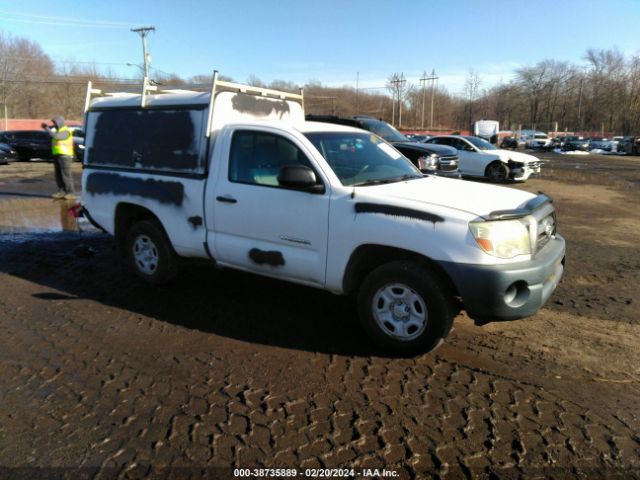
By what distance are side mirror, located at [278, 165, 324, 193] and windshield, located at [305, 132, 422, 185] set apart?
0.77ft

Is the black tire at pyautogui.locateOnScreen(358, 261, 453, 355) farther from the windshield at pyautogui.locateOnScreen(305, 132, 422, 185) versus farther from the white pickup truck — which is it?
the windshield at pyautogui.locateOnScreen(305, 132, 422, 185)

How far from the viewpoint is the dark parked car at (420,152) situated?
1138 centimetres

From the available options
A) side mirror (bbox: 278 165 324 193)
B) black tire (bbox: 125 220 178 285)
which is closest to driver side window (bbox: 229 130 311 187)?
side mirror (bbox: 278 165 324 193)

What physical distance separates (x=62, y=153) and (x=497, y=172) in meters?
13.5

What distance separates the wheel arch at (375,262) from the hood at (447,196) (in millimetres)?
384

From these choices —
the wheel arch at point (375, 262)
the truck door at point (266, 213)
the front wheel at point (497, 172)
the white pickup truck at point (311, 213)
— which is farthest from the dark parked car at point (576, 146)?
the wheel arch at point (375, 262)

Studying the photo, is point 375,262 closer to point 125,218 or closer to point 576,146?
point 125,218

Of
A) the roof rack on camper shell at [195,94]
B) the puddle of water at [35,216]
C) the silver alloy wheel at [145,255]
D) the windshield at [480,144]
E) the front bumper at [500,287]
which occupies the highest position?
the roof rack on camper shell at [195,94]

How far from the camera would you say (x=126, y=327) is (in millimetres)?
4551

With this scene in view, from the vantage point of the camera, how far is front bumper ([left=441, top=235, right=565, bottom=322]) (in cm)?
347

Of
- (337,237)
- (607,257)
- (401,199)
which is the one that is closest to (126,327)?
(337,237)

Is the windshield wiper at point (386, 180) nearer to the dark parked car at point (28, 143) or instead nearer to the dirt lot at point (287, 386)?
the dirt lot at point (287, 386)

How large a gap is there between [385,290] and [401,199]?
728mm

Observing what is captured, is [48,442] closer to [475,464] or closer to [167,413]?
[167,413]
